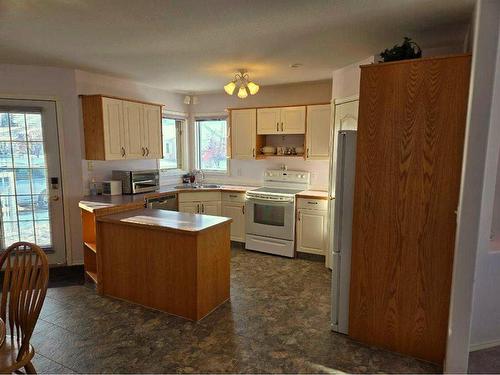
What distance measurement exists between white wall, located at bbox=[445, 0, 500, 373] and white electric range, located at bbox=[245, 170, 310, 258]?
7.93 feet

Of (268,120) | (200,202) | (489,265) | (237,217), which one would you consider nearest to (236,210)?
(237,217)

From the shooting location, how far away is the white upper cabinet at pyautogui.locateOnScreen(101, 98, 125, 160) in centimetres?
398

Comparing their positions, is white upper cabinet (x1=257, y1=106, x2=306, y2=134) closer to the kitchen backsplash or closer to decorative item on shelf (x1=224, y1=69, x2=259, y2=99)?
the kitchen backsplash

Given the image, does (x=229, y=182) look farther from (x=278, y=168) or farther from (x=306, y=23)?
(x=306, y=23)

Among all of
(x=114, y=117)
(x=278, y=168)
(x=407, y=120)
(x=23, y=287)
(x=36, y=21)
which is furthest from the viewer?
(x=278, y=168)

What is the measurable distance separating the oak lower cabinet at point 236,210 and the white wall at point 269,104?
0.59 meters

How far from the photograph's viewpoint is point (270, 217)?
15.1 feet

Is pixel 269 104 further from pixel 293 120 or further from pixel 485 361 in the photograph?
pixel 485 361

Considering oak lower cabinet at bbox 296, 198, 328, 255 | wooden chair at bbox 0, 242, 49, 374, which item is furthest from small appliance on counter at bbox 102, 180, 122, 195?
oak lower cabinet at bbox 296, 198, 328, 255

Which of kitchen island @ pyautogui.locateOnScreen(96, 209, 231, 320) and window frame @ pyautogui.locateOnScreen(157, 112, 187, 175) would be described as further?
window frame @ pyautogui.locateOnScreen(157, 112, 187, 175)

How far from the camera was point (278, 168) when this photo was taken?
16.9ft

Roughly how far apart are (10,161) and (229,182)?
3141 mm

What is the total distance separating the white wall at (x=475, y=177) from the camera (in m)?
1.81

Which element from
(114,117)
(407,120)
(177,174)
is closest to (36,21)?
(114,117)
